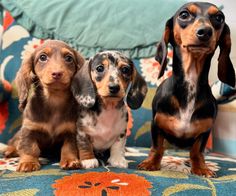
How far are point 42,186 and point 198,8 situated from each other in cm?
83

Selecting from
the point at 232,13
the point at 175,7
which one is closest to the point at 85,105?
the point at 175,7

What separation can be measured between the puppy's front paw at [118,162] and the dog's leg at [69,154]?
13cm

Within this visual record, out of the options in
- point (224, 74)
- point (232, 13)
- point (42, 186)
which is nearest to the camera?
point (42, 186)

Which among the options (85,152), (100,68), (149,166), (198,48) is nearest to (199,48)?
(198,48)

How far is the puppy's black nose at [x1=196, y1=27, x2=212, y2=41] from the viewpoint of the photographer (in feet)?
4.12

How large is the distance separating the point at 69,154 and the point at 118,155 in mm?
191

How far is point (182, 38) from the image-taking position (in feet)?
4.45

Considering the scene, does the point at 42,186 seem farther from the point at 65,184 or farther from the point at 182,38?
the point at 182,38

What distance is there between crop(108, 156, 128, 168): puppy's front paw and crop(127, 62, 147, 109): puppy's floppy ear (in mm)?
205

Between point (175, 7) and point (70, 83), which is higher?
point (175, 7)

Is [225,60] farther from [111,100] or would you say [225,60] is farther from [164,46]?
[111,100]

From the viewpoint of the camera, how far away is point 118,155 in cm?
146

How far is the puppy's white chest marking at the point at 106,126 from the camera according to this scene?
1.46 metres

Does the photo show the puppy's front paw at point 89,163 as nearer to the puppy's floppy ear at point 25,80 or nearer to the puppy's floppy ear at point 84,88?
the puppy's floppy ear at point 84,88
